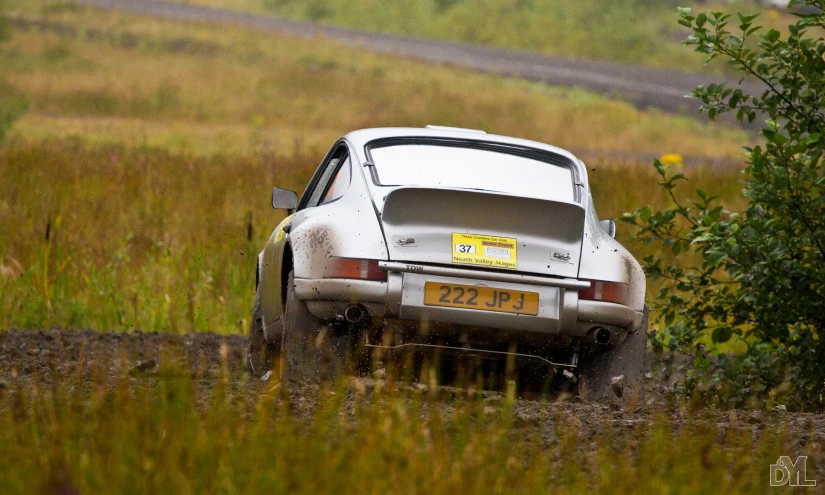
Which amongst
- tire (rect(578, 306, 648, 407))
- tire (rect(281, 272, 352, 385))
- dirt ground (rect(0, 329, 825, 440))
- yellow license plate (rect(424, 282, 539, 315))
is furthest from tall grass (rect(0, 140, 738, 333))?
yellow license plate (rect(424, 282, 539, 315))

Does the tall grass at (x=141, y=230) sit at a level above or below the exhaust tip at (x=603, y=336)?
below

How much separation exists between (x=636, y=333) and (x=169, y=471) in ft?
11.7

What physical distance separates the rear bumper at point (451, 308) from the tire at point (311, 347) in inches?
5.3

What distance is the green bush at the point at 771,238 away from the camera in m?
7.14

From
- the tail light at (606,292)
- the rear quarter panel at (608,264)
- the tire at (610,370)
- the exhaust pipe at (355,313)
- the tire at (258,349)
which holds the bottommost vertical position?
the tire at (258,349)

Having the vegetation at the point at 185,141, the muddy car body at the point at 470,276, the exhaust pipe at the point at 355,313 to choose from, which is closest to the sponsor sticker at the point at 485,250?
the muddy car body at the point at 470,276

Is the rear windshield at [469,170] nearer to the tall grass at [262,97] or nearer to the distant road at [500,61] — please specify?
the tall grass at [262,97]

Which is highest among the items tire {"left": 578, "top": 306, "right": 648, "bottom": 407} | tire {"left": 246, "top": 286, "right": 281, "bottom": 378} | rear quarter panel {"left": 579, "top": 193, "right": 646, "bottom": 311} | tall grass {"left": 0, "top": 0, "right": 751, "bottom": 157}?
rear quarter panel {"left": 579, "top": 193, "right": 646, "bottom": 311}

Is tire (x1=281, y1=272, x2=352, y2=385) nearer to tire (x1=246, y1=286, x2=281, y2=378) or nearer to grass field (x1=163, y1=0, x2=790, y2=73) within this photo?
tire (x1=246, y1=286, x2=281, y2=378)

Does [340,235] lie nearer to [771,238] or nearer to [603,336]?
[603,336]

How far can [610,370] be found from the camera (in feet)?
22.6

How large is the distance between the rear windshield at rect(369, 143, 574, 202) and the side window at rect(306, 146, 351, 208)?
216 millimetres

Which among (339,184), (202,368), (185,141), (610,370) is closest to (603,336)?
(610,370)

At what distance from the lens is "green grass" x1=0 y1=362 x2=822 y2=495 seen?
397cm
